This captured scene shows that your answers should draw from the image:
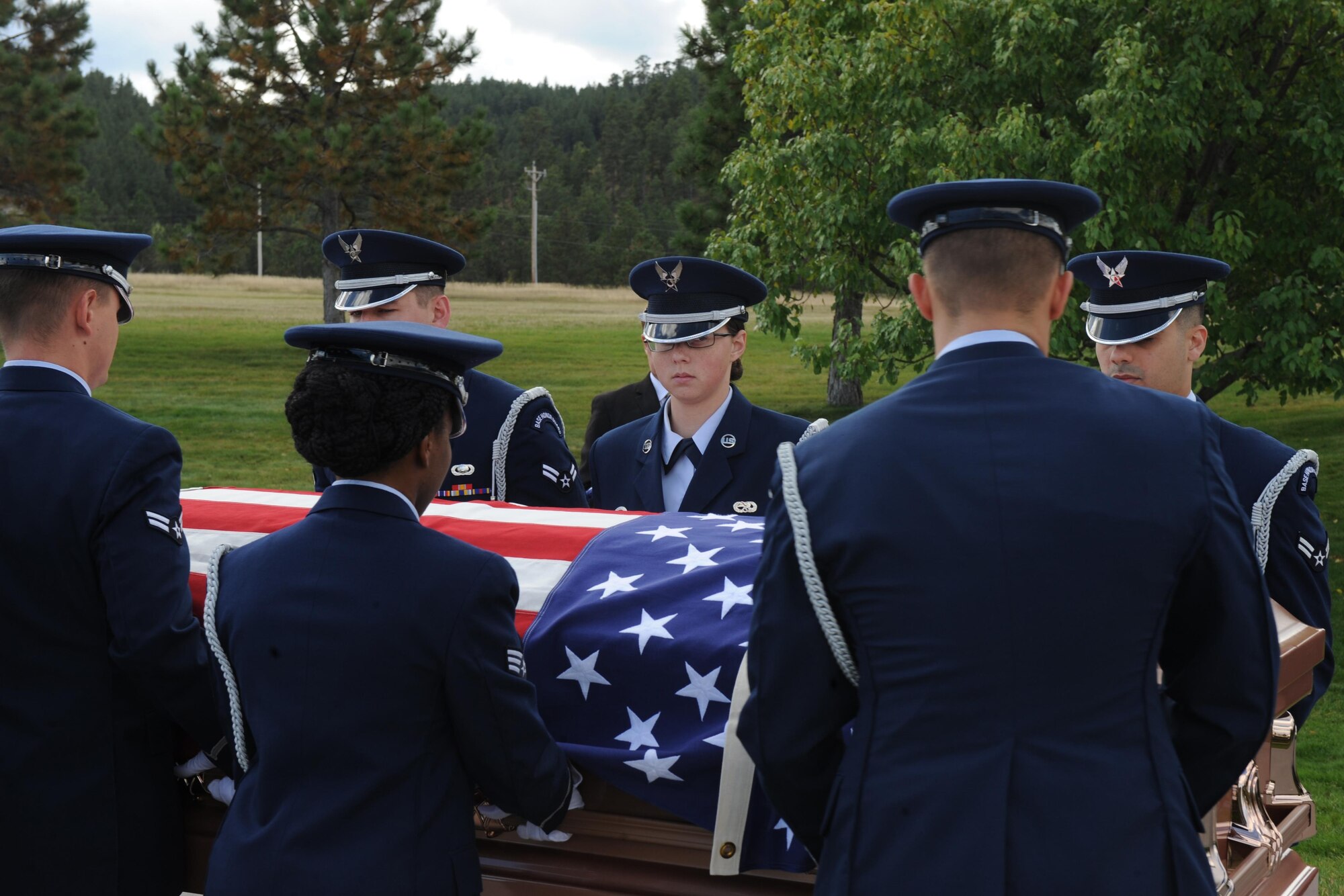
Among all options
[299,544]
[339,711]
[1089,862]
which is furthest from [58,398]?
[1089,862]

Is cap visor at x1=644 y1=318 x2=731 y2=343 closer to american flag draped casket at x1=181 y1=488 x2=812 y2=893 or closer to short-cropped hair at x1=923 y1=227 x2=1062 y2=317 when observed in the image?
american flag draped casket at x1=181 y1=488 x2=812 y2=893

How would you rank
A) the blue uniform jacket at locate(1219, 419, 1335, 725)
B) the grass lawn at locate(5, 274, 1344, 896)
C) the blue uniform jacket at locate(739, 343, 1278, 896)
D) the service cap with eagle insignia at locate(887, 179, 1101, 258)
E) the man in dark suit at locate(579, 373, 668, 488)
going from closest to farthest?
the blue uniform jacket at locate(739, 343, 1278, 896)
the service cap with eagle insignia at locate(887, 179, 1101, 258)
the blue uniform jacket at locate(1219, 419, 1335, 725)
the man in dark suit at locate(579, 373, 668, 488)
the grass lawn at locate(5, 274, 1344, 896)

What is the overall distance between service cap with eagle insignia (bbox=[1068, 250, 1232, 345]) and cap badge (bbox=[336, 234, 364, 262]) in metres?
2.10

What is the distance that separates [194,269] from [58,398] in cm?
2546

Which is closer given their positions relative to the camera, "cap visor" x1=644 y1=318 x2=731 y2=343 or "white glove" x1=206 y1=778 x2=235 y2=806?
"white glove" x1=206 y1=778 x2=235 y2=806

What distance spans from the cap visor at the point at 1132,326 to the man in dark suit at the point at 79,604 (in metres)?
2.49

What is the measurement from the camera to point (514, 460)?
404 cm

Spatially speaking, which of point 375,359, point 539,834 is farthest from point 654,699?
point 375,359

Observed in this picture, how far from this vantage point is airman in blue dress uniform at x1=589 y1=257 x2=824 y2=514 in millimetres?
3994

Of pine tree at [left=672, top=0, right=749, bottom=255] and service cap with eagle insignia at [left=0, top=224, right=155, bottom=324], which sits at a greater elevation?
pine tree at [left=672, top=0, right=749, bottom=255]

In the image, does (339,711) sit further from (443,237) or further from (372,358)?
(443,237)

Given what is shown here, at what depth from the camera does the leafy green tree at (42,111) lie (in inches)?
987

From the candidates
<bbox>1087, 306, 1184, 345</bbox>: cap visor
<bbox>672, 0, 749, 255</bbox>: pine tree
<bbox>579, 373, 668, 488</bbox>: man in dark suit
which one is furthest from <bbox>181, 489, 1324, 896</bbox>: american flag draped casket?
<bbox>672, 0, 749, 255</bbox>: pine tree

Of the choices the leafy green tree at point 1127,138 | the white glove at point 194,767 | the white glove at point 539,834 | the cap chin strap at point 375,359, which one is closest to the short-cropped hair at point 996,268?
the cap chin strap at point 375,359
